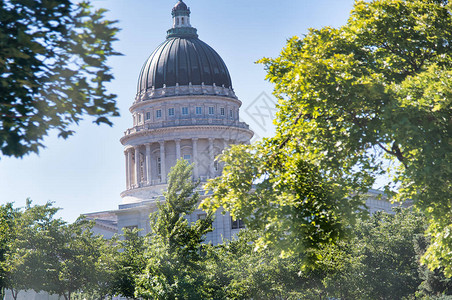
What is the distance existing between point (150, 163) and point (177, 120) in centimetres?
784

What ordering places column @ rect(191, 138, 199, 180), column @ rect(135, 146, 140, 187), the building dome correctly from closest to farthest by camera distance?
column @ rect(191, 138, 199, 180) < column @ rect(135, 146, 140, 187) < the building dome

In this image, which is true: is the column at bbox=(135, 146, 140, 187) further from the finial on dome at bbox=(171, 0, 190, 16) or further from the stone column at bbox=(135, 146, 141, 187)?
the finial on dome at bbox=(171, 0, 190, 16)

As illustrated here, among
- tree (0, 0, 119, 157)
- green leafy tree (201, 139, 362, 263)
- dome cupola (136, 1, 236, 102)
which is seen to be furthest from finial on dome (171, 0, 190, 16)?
tree (0, 0, 119, 157)

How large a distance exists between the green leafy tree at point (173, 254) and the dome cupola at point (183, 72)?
76.1 metres

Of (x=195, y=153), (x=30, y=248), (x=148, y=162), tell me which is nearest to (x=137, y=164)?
(x=148, y=162)

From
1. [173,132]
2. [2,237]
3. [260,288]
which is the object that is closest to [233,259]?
[260,288]

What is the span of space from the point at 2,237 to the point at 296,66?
36.7 metres

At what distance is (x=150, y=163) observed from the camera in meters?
110

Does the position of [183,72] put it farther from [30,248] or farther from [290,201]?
[290,201]

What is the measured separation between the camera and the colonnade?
4240 inches

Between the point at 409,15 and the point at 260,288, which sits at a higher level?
the point at 409,15

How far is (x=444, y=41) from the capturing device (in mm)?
22203

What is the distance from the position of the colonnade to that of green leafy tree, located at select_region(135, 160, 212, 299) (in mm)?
71915

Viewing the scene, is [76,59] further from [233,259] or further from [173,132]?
[173,132]
